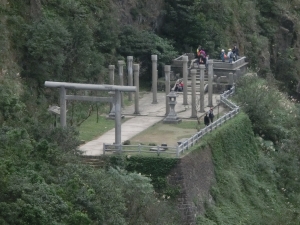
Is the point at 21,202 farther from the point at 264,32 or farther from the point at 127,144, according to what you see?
the point at 264,32

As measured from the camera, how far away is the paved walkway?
152 ft

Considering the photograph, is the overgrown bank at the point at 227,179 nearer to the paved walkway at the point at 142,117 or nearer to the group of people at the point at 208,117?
the group of people at the point at 208,117

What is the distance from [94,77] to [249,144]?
9.31m

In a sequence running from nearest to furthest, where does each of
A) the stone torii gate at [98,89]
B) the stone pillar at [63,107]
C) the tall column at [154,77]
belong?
the stone torii gate at [98,89] < the stone pillar at [63,107] < the tall column at [154,77]

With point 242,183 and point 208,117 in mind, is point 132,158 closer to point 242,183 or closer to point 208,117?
point 242,183

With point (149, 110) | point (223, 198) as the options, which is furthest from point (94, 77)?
point (223, 198)

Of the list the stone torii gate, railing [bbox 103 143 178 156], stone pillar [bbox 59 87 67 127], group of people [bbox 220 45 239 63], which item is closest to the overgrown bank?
railing [bbox 103 143 178 156]

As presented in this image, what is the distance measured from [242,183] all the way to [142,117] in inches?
271

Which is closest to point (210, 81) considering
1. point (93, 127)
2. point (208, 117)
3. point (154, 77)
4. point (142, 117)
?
point (154, 77)

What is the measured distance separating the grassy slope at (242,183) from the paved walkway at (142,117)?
122 inches

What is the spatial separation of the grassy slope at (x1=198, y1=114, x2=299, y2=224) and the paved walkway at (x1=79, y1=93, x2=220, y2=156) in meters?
3.10

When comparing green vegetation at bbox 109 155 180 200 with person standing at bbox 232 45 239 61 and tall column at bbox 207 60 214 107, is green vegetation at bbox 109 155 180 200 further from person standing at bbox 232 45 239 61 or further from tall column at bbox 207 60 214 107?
person standing at bbox 232 45 239 61

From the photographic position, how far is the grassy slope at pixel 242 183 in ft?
149

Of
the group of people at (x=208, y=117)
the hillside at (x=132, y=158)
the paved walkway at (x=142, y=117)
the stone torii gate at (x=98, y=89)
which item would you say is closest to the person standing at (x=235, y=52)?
the hillside at (x=132, y=158)
